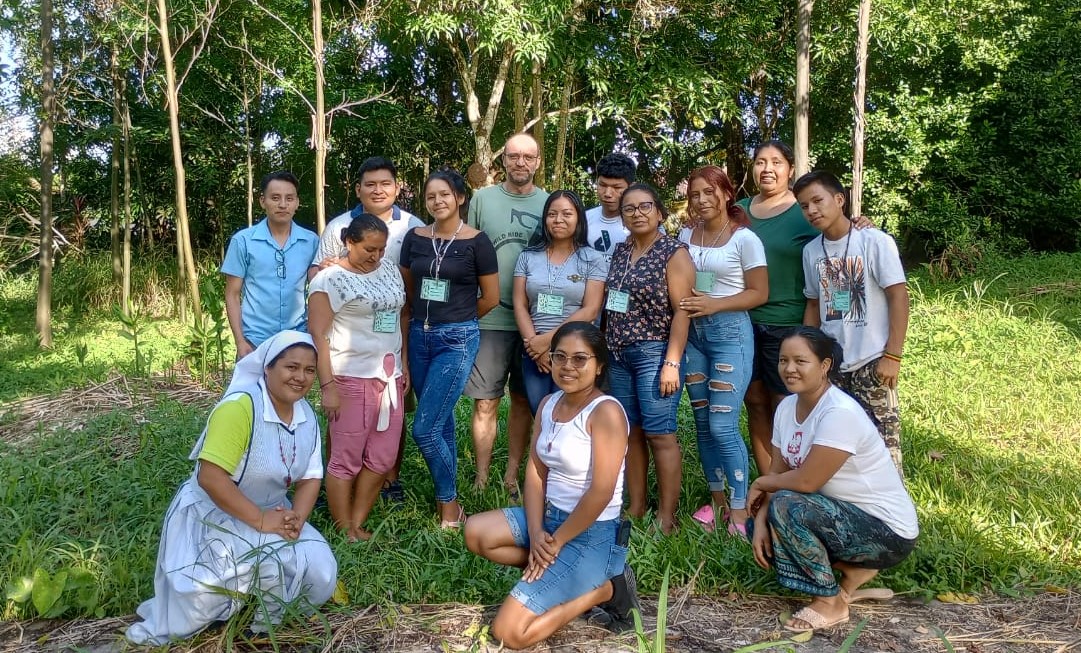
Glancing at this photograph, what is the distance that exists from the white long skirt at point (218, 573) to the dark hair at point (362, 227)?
3.64 ft

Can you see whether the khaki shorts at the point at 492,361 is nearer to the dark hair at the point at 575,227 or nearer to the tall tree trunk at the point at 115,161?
the dark hair at the point at 575,227

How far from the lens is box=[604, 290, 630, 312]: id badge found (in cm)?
349

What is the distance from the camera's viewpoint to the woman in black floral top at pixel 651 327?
3443 mm

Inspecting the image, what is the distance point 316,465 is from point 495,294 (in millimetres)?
1142

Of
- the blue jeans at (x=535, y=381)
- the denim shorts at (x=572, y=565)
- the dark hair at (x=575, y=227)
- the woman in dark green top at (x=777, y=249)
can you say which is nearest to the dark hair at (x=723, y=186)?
the woman in dark green top at (x=777, y=249)

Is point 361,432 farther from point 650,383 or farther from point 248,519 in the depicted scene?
point 650,383

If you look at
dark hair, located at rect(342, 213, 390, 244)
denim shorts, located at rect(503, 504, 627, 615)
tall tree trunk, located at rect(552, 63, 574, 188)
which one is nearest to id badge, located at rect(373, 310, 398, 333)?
dark hair, located at rect(342, 213, 390, 244)

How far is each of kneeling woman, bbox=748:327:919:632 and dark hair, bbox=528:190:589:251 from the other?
3.67 ft

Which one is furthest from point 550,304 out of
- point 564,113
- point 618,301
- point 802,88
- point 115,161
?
point 115,161

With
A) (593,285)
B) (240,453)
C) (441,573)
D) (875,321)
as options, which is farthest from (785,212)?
(240,453)

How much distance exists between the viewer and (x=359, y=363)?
3.48 m

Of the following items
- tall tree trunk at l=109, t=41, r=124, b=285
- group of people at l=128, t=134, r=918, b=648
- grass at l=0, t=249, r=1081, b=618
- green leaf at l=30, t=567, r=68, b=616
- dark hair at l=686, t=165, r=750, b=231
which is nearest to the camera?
group of people at l=128, t=134, r=918, b=648

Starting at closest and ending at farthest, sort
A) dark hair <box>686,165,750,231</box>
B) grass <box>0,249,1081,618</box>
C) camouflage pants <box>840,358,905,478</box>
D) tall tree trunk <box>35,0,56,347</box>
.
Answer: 1. grass <box>0,249,1081,618</box>
2. camouflage pants <box>840,358,905,478</box>
3. dark hair <box>686,165,750,231</box>
4. tall tree trunk <box>35,0,56,347</box>

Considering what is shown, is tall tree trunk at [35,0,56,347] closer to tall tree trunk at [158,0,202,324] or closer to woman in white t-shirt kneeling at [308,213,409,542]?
tall tree trunk at [158,0,202,324]
